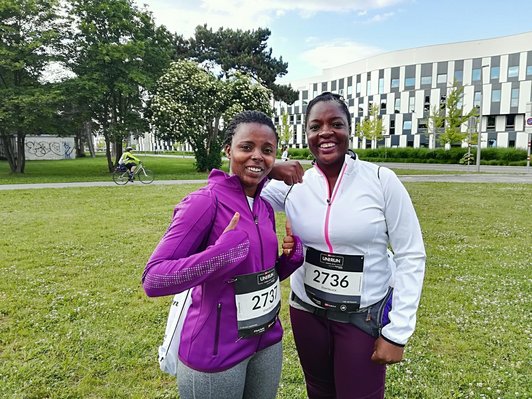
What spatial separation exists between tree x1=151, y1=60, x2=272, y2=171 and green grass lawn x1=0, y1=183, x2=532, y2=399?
14.5 metres

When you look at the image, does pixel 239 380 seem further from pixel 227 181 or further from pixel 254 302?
pixel 227 181

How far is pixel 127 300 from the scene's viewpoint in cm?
460

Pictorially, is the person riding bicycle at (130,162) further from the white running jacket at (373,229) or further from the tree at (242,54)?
the white running jacket at (373,229)

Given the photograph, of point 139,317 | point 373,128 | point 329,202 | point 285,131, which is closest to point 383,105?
point 373,128

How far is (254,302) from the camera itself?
5.20ft

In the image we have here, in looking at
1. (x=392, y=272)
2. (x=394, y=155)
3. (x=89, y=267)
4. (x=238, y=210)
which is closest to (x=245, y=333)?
(x=238, y=210)

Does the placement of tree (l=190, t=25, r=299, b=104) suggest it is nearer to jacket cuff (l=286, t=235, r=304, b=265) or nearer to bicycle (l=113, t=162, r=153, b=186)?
bicycle (l=113, t=162, r=153, b=186)

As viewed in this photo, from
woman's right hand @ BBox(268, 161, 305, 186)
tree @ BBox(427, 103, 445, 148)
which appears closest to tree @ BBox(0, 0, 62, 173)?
woman's right hand @ BBox(268, 161, 305, 186)

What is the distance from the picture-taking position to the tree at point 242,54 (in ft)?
96.7

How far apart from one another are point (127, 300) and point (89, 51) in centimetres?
2047

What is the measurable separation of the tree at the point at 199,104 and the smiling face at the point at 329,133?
20.6 m

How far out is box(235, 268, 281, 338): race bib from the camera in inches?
61.1

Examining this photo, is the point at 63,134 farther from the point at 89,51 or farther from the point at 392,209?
the point at 392,209

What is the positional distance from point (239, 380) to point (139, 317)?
9.61ft
